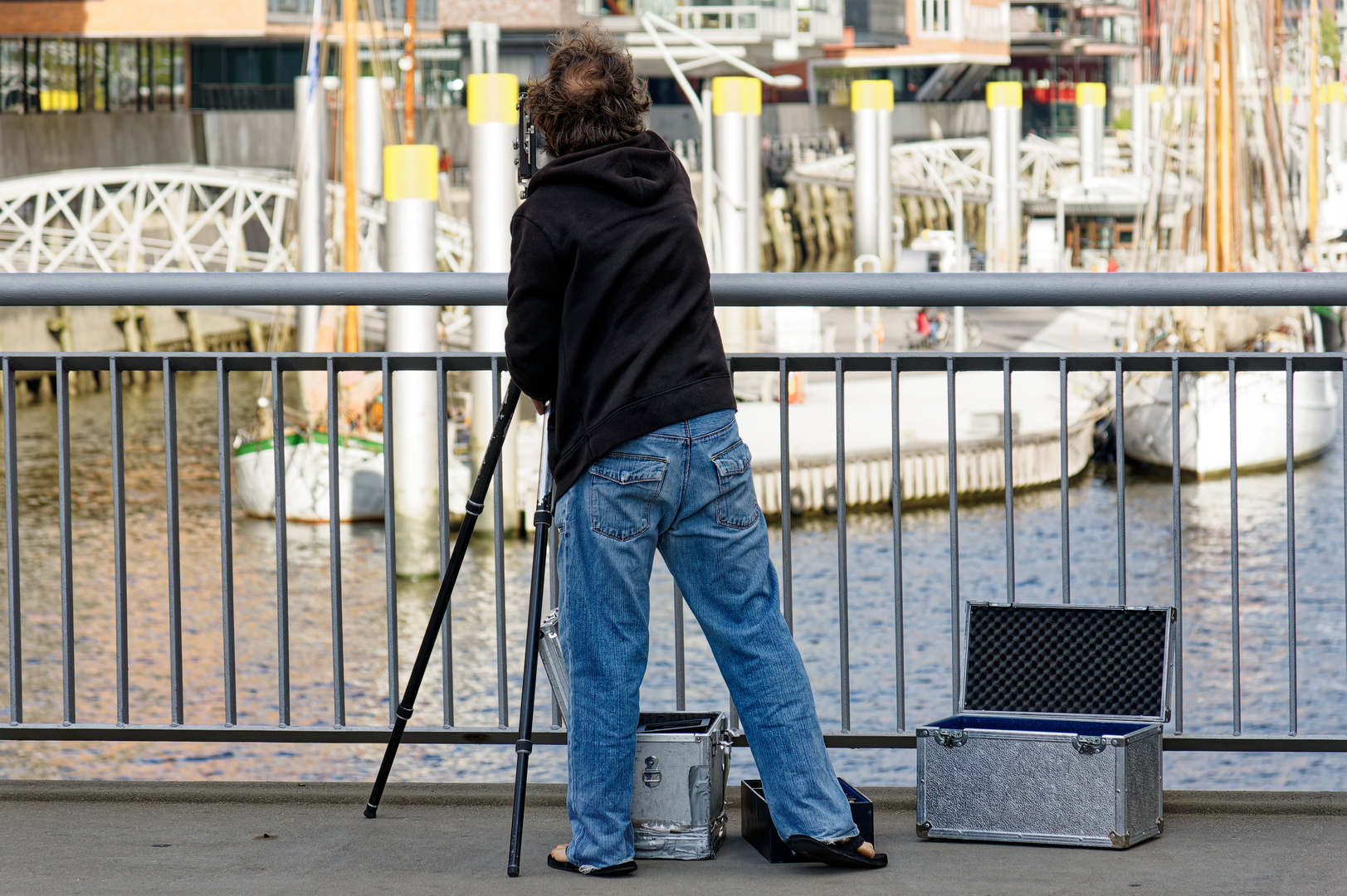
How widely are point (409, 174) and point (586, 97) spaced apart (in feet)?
73.4

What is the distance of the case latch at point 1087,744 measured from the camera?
140 inches

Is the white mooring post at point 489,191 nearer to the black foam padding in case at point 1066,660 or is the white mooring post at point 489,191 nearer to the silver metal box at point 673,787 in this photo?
the black foam padding in case at point 1066,660

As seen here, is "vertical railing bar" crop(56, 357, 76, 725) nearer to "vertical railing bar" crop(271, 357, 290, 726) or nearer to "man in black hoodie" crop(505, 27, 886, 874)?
"vertical railing bar" crop(271, 357, 290, 726)

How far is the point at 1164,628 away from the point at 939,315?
34710 mm

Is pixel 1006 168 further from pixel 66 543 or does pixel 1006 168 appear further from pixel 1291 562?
pixel 66 543

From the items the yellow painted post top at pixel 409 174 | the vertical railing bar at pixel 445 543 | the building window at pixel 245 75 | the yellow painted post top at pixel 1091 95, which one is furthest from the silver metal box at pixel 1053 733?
the yellow painted post top at pixel 1091 95

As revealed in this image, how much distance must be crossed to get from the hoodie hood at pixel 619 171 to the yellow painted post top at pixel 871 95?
47024 mm

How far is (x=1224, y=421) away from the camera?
28.8 metres

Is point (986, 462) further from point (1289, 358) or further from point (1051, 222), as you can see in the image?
point (1289, 358)

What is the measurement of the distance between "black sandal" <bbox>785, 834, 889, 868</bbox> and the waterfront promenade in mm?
30

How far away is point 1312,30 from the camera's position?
42250mm

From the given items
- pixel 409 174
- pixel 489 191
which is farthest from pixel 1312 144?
pixel 409 174

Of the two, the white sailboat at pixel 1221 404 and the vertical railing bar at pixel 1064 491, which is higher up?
the vertical railing bar at pixel 1064 491

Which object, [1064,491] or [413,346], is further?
[413,346]
